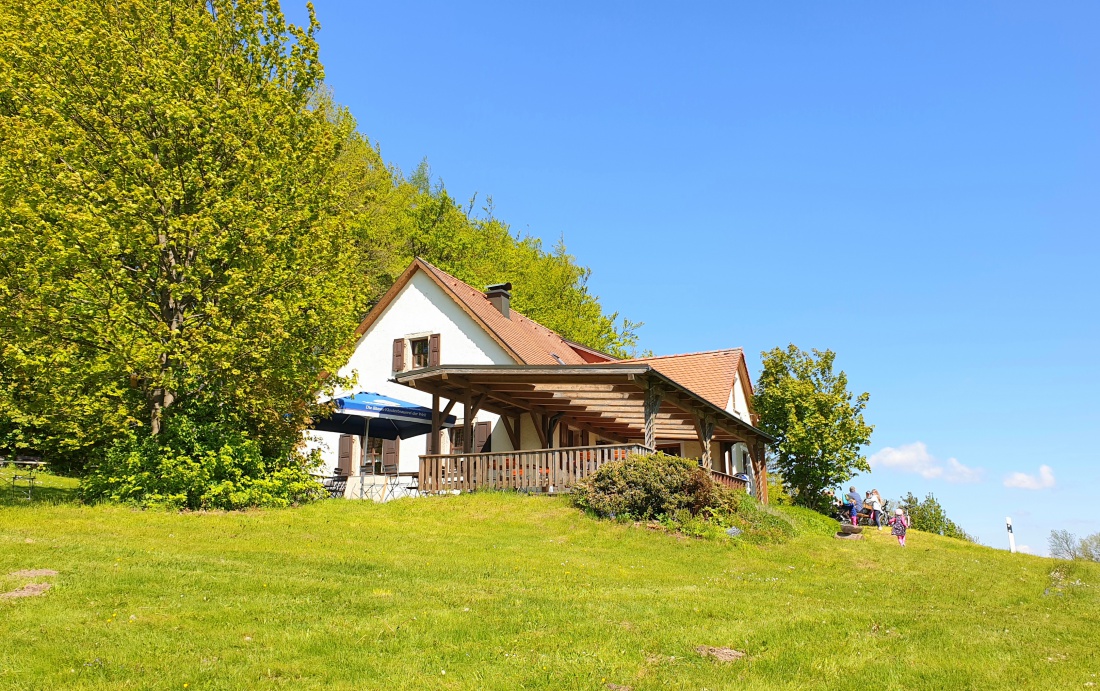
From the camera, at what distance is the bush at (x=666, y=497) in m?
15.9

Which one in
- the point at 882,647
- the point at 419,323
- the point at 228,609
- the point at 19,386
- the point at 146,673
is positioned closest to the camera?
the point at 146,673

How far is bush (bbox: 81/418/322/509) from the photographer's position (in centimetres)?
1557

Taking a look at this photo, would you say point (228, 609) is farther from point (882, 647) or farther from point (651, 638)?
point (882, 647)

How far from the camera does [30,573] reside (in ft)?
30.4

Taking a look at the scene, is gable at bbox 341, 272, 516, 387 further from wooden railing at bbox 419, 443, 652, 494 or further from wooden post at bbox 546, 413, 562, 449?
wooden railing at bbox 419, 443, 652, 494

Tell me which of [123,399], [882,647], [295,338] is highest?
[295,338]

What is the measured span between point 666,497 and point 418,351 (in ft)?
47.0

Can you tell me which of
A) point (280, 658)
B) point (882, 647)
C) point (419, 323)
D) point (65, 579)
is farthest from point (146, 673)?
point (419, 323)

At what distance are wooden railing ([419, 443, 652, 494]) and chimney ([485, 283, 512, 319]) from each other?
10.7 metres

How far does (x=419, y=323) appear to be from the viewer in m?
28.1

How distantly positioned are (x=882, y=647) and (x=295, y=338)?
12485 millimetres

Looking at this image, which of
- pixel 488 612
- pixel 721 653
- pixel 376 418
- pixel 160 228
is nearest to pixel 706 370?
pixel 376 418

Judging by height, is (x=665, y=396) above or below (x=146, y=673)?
above

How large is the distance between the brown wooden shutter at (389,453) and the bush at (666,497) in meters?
11.6
